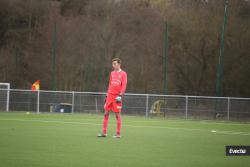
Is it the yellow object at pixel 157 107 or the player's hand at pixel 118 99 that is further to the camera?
the yellow object at pixel 157 107

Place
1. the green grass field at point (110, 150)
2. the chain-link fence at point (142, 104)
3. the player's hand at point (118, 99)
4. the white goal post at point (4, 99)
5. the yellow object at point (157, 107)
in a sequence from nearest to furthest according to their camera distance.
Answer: the green grass field at point (110, 150), the player's hand at point (118, 99), the chain-link fence at point (142, 104), the yellow object at point (157, 107), the white goal post at point (4, 99)

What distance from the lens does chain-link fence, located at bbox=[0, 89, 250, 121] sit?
3062 cm

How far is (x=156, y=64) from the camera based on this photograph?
141 feet

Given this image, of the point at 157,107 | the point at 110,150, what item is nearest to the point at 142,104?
the point at 157,107

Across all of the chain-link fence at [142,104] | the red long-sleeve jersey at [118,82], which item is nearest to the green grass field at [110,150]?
the red long-sleeve jersey at [118,82]

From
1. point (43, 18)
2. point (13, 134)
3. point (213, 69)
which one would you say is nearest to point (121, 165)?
point (13, 134)

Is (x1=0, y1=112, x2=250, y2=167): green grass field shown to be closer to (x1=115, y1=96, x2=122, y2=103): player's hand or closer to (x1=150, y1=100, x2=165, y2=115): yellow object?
(x1=115, y1=96, x2=122, y2=103): player's hand

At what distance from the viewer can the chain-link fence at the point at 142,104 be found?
100ft

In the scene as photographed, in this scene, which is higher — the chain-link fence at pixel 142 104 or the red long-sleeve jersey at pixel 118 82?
the red long-sleeve jersey at pixel 118 82

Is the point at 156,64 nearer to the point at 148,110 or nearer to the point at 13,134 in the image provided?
the point at 148,110

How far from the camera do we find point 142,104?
103 feet

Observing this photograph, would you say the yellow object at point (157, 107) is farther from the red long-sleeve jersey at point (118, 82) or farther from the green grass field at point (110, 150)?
the red long-sleeve jersey at point (118, 82)

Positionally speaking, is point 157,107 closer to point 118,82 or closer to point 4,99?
point 4,99

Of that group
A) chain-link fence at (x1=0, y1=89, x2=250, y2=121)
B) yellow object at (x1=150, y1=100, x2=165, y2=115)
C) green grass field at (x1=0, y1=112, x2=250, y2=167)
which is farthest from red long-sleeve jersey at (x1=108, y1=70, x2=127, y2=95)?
yellow object at (x1=150, y1=100, x2=165, y2=115)
